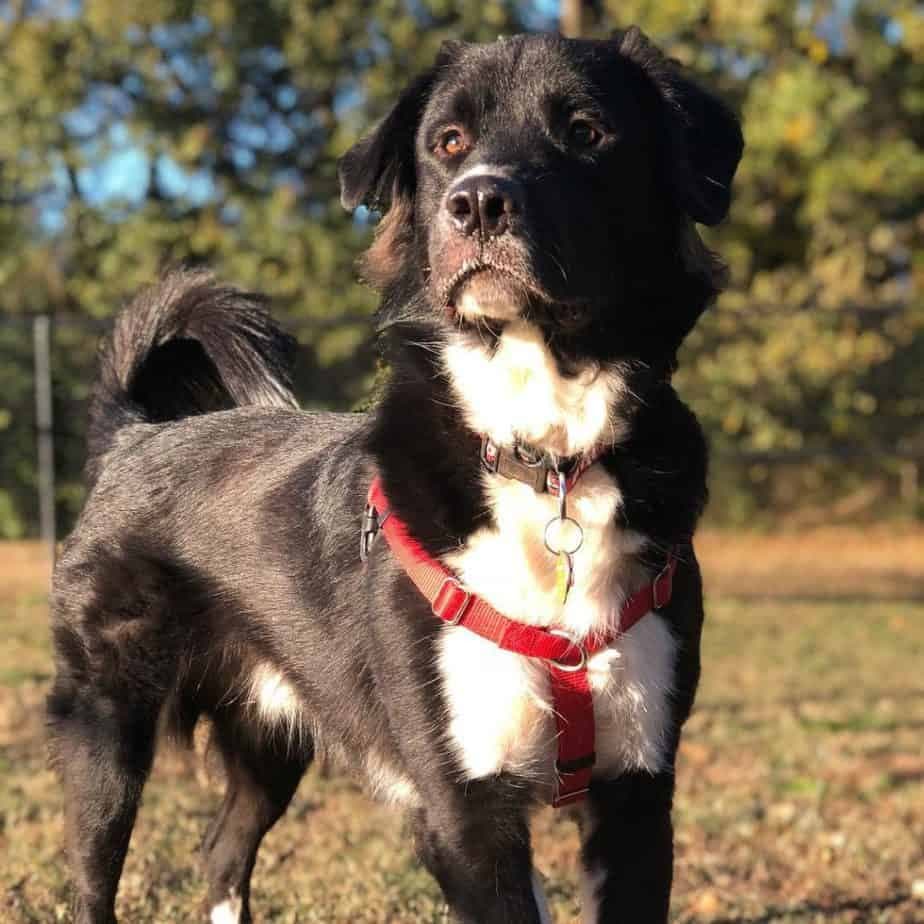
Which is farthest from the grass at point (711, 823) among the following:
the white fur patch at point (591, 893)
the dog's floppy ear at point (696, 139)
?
the dog's floppy ear at point (696, 139)

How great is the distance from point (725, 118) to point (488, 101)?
51 cm

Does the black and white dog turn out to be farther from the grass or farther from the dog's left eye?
the grass

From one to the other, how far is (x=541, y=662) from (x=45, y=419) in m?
8.43

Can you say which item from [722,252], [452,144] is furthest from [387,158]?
[722,252]

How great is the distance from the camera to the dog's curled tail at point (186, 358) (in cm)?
391

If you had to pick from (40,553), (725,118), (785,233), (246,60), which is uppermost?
(725,118)

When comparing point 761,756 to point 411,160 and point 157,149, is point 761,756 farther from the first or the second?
point 157,149

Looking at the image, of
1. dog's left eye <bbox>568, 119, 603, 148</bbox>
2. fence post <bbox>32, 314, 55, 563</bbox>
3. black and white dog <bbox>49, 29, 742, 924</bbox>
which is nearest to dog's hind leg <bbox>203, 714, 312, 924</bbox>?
black and white dog <bbox>49, 29, 742, 924</bbox>

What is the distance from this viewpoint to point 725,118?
2975mm

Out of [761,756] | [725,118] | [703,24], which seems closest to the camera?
[725,118]

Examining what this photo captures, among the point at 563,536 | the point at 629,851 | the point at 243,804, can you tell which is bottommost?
the point at 243,804

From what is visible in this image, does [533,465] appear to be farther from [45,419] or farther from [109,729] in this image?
[45,419]

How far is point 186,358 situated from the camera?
4.16m

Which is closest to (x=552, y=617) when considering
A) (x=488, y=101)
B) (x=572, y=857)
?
(x=488, y=101)
